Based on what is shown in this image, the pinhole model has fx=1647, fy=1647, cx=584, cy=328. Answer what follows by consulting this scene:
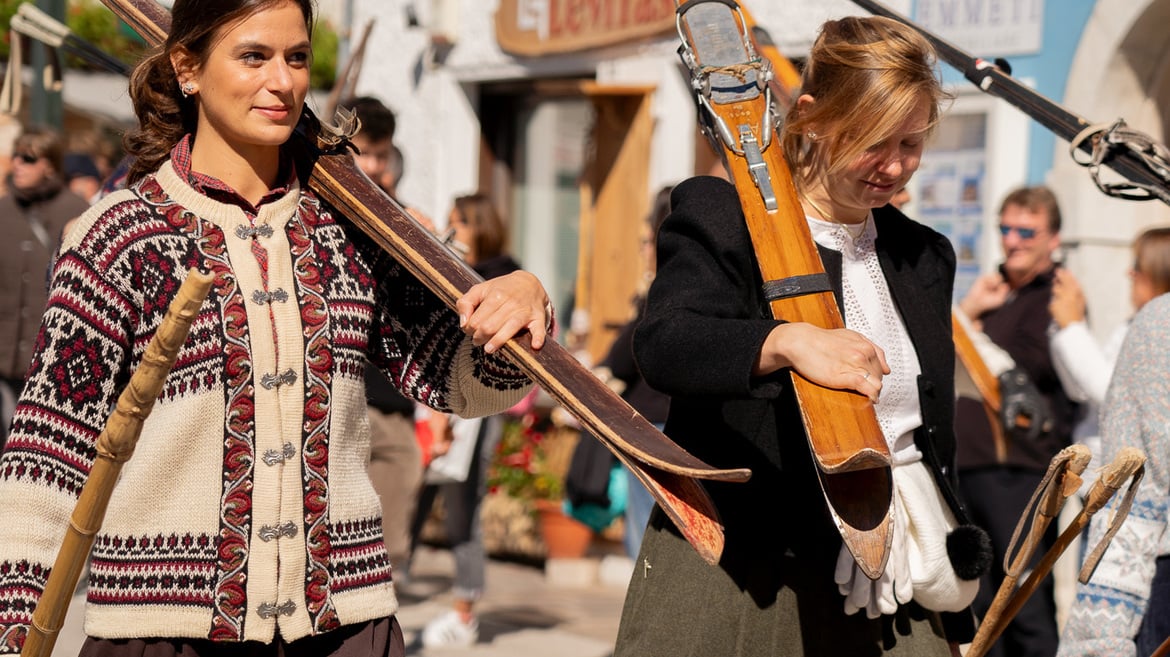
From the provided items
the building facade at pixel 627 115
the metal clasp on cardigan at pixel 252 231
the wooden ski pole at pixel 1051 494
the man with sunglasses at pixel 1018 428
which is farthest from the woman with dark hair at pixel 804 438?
the building facade at pixel 627 115

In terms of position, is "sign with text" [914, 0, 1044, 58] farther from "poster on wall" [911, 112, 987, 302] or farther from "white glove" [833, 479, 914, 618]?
"white glove" [833, 479, 914, 618]

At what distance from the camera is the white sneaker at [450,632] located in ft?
22.6

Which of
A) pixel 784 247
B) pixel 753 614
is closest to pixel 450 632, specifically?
pixel 753 614

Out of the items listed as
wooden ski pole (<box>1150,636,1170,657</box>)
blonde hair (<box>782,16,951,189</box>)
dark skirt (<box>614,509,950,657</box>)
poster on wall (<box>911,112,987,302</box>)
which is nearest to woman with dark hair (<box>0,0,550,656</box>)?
dark skirt (<box>614,509,950,657</box>)

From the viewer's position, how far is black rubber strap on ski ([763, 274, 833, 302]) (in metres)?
2.46

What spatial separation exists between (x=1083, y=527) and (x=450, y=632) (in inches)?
183

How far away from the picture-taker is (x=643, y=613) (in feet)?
8.93

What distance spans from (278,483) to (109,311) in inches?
13.9

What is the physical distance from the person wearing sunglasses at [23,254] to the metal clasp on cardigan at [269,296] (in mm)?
5736

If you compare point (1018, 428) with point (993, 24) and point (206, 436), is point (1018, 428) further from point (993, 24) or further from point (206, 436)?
point (206, 436)

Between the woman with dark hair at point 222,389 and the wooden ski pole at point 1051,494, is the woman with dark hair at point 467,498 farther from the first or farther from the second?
the wooden ski pole at point 1051,494

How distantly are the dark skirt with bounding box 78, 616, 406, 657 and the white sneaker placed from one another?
434cm

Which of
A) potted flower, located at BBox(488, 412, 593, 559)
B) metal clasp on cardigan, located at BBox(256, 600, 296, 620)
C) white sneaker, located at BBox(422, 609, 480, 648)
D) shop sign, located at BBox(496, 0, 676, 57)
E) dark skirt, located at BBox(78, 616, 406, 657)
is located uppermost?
shop sign, located at BBox(496, 0, 676, 57)

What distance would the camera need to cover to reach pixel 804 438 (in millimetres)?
2645
